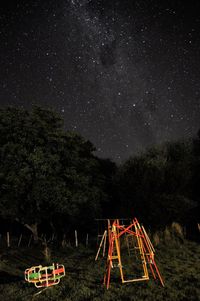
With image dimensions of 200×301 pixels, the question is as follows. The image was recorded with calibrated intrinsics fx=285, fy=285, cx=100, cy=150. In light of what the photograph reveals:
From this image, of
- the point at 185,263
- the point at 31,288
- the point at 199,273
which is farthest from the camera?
the point at 185,263

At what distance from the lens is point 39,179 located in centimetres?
2348

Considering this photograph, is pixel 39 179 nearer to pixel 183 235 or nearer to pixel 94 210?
pixel 94 210

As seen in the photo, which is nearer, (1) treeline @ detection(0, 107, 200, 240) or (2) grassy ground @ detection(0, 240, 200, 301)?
(2) grassy ground @ detection(0, 240, 200, 301)

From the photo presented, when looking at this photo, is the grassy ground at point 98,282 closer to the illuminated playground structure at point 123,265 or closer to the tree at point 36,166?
the illuminated playground structure at point 123,265

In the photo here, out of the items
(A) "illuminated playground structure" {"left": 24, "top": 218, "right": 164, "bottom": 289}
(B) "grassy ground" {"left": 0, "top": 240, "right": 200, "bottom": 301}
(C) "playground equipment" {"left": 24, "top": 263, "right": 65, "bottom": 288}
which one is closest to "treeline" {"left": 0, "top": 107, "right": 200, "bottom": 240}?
(B) "grassy ground" {"left": 0, "top": 240, "right": 200, "bottom": 301}

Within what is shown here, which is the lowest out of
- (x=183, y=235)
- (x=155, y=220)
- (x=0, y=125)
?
(x=183, y=235)

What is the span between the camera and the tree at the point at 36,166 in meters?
22.9

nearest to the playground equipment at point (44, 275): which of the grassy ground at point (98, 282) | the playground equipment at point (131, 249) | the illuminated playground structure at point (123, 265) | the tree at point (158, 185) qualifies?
the illuminated playground structure at point (123, 265)

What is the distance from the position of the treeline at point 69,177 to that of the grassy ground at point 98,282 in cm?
646

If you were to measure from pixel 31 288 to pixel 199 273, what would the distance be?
7.54 m

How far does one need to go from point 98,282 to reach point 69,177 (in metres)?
13.6

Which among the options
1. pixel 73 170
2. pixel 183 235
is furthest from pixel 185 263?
pixel 73 170

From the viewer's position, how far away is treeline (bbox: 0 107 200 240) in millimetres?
23250

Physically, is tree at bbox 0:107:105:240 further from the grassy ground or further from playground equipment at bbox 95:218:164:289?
playground equipment at bbox 95:218:164:289
